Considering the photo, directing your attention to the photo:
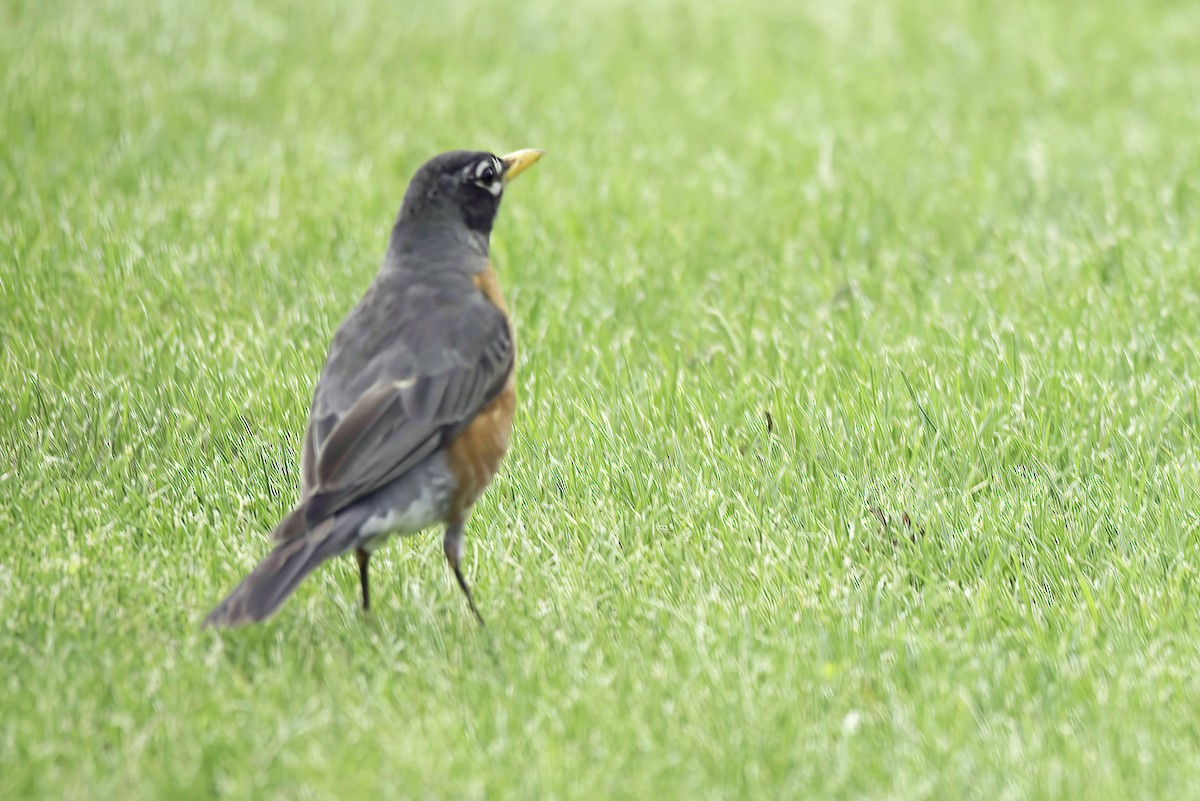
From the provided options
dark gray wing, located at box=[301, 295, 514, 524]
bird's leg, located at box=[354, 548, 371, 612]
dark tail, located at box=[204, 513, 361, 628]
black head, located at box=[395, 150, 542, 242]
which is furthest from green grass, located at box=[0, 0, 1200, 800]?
black head, located at box=[395, 150, 542, 242]

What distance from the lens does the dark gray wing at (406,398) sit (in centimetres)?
375

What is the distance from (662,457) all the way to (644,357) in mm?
887

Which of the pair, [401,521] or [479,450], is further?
[479,450]

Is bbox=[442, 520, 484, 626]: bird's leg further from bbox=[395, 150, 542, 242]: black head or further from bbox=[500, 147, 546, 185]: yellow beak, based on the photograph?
bbox=[500, 147, 546, 185]: yellow beak

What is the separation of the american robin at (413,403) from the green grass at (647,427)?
0.32 metres

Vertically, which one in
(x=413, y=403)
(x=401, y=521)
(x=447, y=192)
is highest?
(x=447, y=192)

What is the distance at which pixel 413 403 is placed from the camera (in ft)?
12.8

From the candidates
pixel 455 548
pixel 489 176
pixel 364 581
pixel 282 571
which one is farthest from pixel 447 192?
pixel 282 571

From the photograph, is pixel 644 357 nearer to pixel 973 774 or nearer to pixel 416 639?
pixel 416 639

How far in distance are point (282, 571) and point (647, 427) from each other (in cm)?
186

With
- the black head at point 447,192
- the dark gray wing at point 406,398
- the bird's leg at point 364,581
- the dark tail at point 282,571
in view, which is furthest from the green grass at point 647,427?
the black head at point 447,192

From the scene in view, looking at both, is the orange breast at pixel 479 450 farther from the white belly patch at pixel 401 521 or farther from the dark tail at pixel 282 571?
the dark tail at pixel 282 571

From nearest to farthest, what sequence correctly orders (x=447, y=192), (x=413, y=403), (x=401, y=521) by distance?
1. (x=401, y=521)
2. (x=413, y=403)
3. (x=447, y=192)

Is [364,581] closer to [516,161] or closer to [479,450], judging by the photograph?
[479,450]
